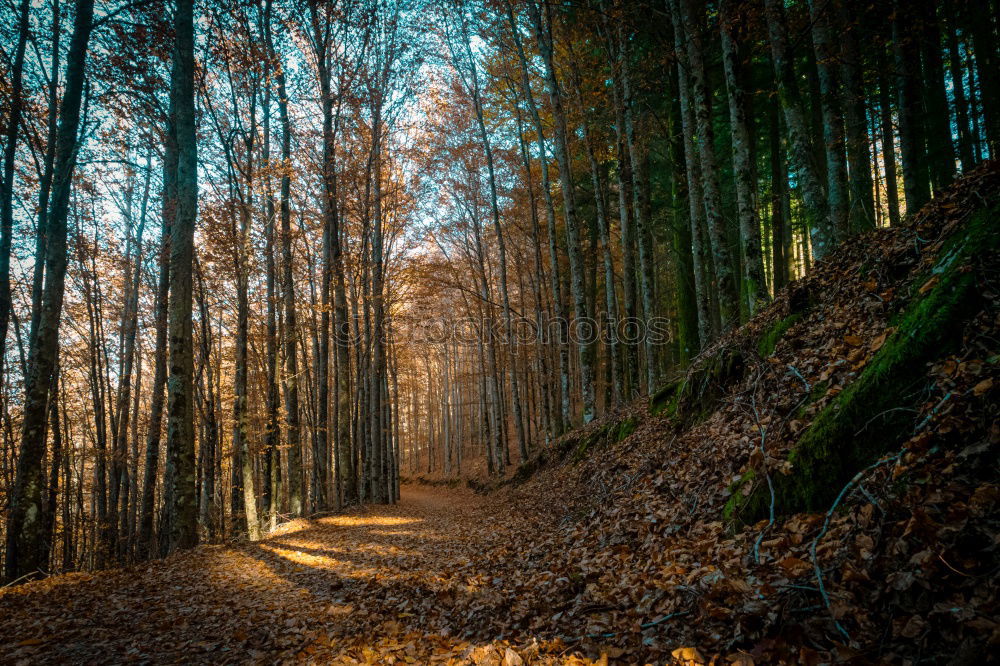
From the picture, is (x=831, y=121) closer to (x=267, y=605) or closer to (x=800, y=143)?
(x=800, y=143)

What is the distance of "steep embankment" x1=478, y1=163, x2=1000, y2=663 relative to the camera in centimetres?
225

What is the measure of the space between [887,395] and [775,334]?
9.53 ft

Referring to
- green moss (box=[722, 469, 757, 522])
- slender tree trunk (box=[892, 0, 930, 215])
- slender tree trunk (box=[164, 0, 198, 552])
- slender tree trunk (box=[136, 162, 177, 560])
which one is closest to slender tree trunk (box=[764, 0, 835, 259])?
slender tree trunk (box=[892, 0, 930, 215])

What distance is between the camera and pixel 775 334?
20.0 ft

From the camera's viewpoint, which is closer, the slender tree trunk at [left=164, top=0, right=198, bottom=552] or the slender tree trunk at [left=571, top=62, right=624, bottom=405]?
the slender tree trunk at [left=164, top=0, right=198, bottom=552]

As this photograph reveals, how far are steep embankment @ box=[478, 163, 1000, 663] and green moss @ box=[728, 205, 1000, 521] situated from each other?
13mm

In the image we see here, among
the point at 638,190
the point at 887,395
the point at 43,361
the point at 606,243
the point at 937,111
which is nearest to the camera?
the point at 887,395

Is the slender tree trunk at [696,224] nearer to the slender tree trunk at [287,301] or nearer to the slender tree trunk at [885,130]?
the slender tree trunk at [885,130]

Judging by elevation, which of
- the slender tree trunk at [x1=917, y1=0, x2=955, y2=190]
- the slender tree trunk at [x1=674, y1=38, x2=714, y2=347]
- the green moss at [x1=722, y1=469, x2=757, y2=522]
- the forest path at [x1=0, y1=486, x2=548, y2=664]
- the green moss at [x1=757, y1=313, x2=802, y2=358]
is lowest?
the forest path at [x1=0, y1=486, x2=548, y2=664]

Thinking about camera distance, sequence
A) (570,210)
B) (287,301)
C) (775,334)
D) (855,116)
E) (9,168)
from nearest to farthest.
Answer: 1. (775,334)
2. (9,168)
3. (855,116)
4. (570,210)
5. (287,301)

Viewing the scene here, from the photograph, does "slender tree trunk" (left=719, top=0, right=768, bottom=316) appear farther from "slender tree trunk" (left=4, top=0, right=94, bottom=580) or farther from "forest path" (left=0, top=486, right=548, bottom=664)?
"slender tree trunk" (left=4, top=0, right=94, bottom=580)

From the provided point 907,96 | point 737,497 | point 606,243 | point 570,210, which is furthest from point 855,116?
point 737,497

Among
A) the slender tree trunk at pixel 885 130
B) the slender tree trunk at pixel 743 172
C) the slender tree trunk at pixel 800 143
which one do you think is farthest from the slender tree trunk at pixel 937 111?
the slender tree trunk at pixel 743 172

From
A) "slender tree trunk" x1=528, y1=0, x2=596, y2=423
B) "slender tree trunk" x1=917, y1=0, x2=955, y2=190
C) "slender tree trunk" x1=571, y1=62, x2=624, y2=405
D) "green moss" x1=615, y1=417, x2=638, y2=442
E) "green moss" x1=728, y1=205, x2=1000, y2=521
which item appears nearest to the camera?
"green moss" x1=728, y1=205, x2=1000, y2=521
